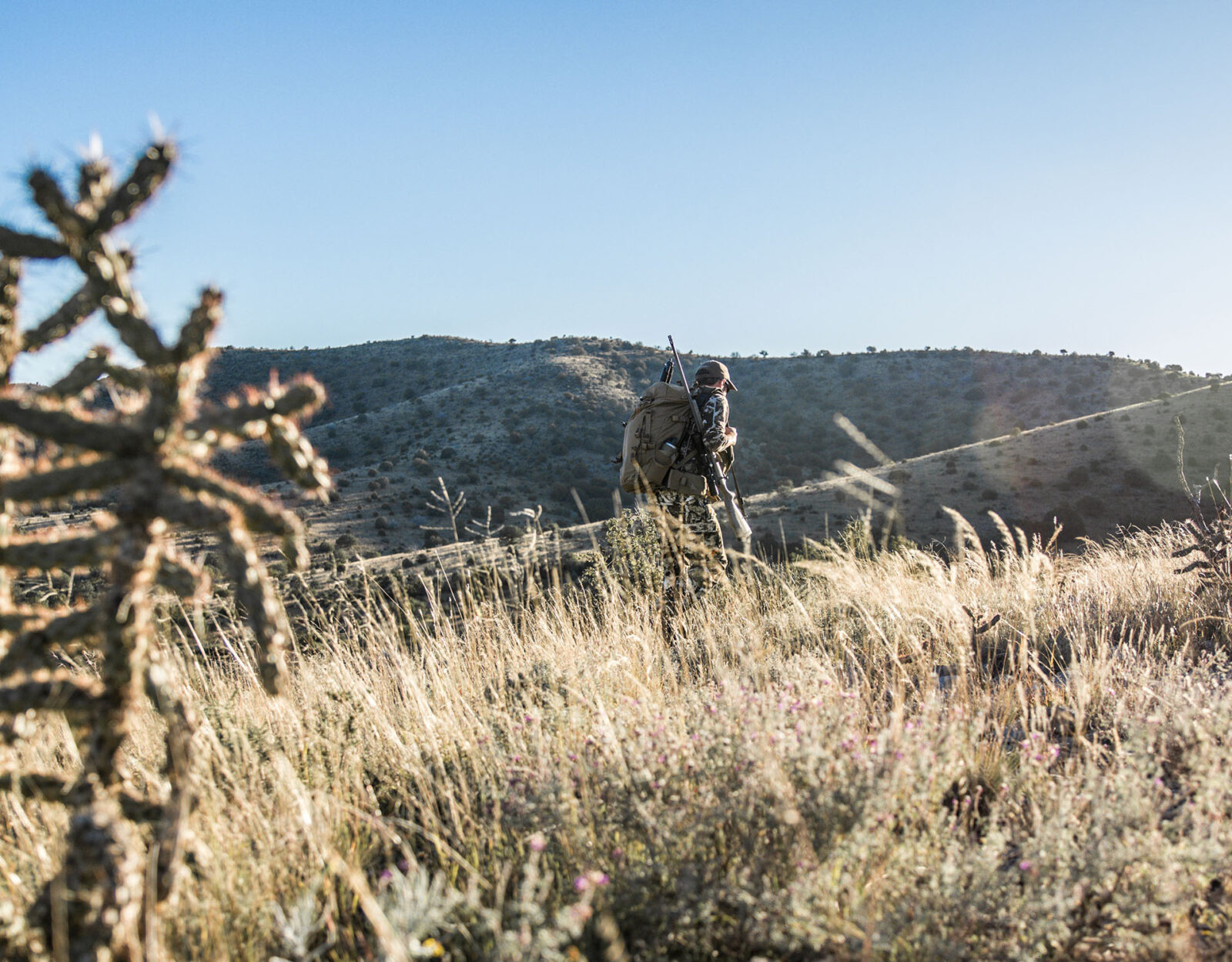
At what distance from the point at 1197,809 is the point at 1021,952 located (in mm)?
683

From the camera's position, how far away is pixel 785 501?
117 ft

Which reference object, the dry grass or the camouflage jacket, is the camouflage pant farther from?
the dry grass

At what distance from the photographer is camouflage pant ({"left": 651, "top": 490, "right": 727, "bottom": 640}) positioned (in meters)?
5.38

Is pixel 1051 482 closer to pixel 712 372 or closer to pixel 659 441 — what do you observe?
pixel 712 372

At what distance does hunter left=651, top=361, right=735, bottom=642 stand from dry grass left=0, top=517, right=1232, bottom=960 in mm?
2521

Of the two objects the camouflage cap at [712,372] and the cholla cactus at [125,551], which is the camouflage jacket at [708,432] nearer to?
the camouflage cap at [712,372]

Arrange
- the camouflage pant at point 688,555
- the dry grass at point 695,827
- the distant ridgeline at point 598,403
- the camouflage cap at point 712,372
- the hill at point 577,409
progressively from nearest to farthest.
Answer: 1. the dry grass at point 695,827
2. the camouflage pant at point 688,555
3. the camouflage cap at point 712,372
4. the hill at point 577,409
5. the distant ridgeline at point 598,403

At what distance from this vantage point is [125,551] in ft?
4.59

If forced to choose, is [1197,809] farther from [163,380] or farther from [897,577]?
[897,577]

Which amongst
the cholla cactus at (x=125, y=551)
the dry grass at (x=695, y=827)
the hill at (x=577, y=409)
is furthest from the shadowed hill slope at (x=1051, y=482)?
the cholla cactus at (x=125, y=551)

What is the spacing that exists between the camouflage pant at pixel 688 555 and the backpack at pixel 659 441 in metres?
0.14

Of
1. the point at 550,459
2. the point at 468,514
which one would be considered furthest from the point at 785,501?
the point at 550,459

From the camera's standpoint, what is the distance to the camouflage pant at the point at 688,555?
538 centimetres

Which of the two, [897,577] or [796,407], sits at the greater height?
[796,407]
